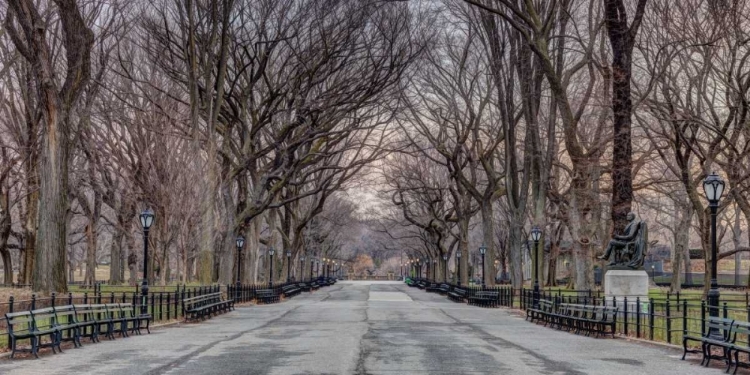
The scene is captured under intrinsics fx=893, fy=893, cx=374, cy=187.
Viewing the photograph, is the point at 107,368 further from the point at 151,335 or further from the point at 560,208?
the point at 560,208

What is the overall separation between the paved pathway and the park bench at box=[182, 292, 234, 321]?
1274 mm

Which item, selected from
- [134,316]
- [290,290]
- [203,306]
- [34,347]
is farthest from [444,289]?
[34,347]

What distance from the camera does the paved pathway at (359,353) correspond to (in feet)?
47.5

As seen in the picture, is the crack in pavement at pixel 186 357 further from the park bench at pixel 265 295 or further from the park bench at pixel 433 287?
the park bench at pixel 433 287

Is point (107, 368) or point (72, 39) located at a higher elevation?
point (72, 39)

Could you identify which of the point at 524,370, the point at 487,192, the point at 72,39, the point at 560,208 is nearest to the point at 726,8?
the point at 524,370

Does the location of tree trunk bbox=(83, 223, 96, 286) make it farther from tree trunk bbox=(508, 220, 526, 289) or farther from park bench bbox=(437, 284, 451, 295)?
tree trunk bbox=(508, 220, 526, 289)

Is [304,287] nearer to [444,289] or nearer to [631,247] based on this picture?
[444,289]

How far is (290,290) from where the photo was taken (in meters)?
55.8

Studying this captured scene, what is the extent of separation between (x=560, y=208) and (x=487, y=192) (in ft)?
20.9

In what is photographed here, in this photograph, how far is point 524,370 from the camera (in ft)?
47.4

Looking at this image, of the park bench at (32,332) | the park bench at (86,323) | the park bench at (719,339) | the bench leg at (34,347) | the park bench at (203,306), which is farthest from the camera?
the park bench at (203,306)

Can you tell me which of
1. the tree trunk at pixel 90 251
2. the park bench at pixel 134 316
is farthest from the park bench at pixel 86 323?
the tree trunk at pixel 90 251

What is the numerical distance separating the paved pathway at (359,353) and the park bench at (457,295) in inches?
915
